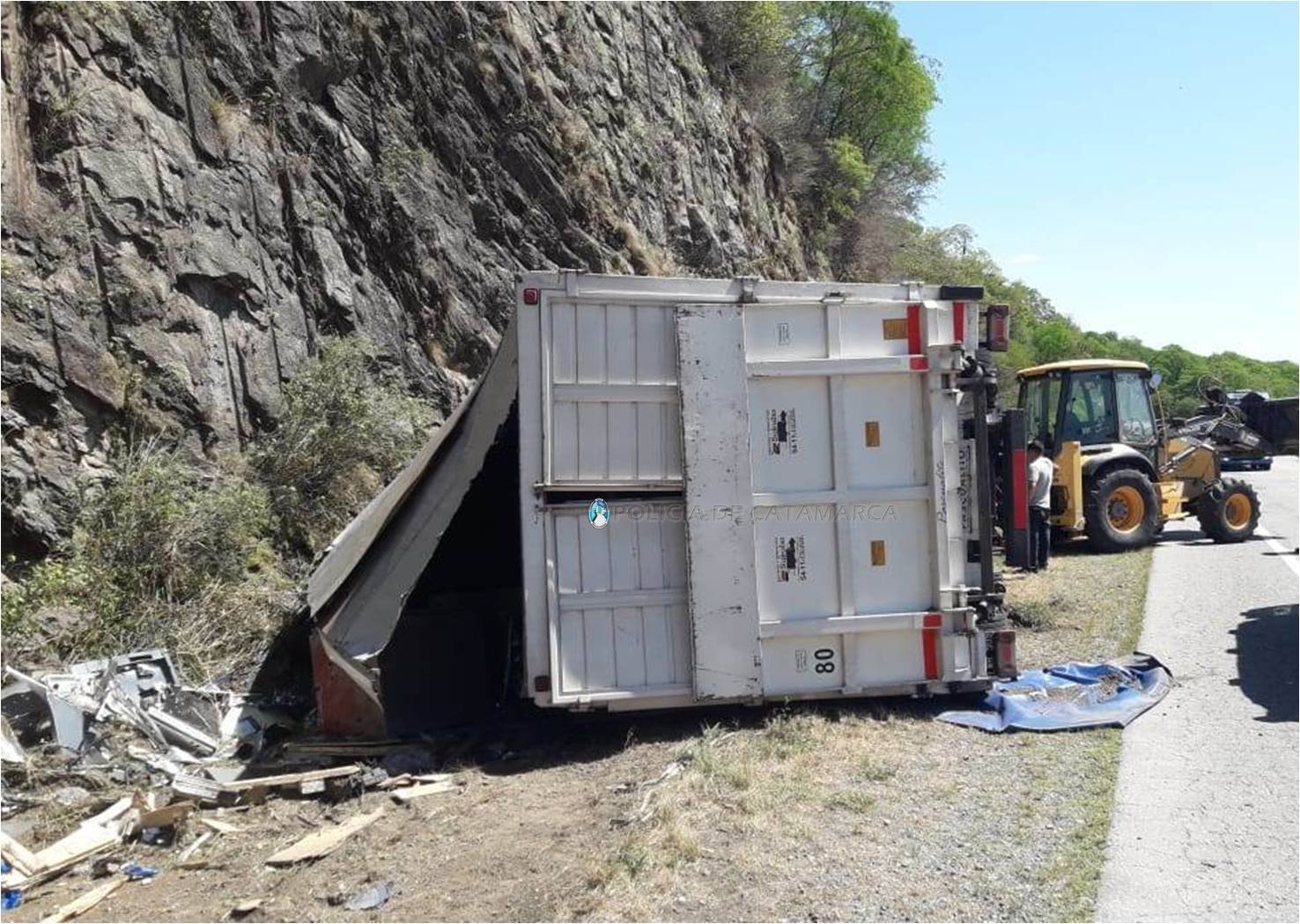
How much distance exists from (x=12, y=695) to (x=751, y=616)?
4.28 metres

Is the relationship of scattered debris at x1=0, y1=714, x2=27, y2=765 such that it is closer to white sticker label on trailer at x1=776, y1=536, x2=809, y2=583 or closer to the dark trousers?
white sticker label on trailer at x1=776, y1=536, x2=809, y2=583

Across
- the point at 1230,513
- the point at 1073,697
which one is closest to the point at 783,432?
the point at 1073,697

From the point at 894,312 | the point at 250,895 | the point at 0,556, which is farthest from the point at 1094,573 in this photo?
the point at 0,556

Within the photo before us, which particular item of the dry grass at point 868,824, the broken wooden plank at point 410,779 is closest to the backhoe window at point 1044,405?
the dry grass at point 868,824

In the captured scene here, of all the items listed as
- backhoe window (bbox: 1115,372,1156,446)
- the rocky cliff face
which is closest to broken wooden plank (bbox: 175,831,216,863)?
the rocky cliff face

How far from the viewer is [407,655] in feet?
22.9

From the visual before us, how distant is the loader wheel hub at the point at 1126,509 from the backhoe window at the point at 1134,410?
0.78 meters

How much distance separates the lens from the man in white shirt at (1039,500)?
10438 mm

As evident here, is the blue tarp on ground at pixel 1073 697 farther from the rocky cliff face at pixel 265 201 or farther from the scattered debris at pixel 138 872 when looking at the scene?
the rocky cliff face at pixel 265 201

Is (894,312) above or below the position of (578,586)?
above

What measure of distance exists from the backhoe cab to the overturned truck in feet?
22.9

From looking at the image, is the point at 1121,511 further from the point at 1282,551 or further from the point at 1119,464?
the point at 1282,551

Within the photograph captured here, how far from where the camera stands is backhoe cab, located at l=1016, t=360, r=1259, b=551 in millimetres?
12719

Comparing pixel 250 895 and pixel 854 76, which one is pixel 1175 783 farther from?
pixel 854 76
